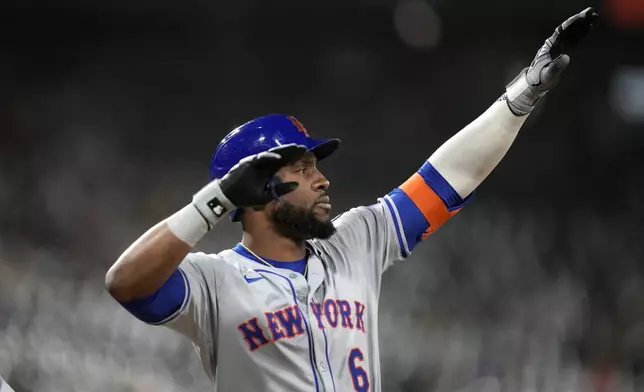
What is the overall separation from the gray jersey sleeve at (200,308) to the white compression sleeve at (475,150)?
58 cm

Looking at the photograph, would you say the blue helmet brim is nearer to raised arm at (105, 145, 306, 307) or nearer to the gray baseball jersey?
the gray baseball jersey

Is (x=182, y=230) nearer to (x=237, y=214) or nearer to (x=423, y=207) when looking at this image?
(x=237, y=214)

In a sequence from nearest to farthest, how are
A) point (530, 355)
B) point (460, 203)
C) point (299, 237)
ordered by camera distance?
point (299, 237) < point (460, 203) < point (530, 355)

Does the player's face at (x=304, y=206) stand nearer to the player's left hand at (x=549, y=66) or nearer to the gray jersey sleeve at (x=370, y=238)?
the gray jersey sleeve at (x=370, y=238)

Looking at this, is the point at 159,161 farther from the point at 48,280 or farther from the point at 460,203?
the point at 460,203

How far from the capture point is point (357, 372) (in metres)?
1.58

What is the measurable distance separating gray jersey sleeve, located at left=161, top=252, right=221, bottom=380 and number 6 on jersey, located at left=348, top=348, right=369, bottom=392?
281mm

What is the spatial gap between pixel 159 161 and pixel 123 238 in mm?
380

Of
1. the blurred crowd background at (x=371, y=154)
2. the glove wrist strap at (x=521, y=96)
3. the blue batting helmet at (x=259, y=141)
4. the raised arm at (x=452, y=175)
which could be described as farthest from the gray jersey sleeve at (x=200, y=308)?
the blurred crowd background at (x=371, y=154)

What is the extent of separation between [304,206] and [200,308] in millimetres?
306

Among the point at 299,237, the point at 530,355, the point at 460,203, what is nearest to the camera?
the point at 299,237

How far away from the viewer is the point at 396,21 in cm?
362

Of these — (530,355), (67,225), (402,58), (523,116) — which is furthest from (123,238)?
(523,116)

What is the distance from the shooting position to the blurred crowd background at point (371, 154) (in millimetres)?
3336
